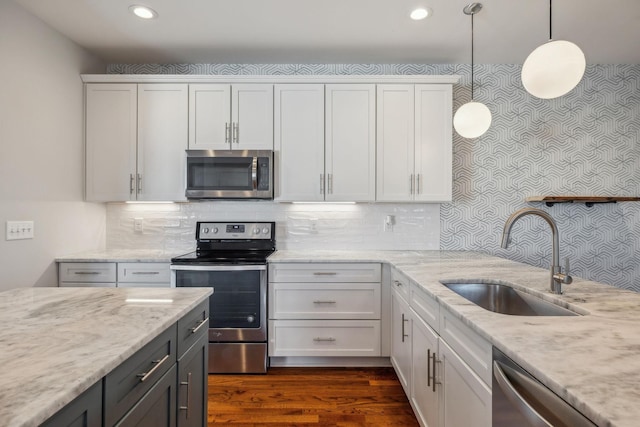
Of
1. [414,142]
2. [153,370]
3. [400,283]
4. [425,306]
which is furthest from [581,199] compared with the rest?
[153,370]

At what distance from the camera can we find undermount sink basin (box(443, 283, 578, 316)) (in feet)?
4.84

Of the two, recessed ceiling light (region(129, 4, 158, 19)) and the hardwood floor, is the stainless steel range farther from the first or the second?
recessed ceiling light (region(129, 4, 158, 19))

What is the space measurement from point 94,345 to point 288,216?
2.22m

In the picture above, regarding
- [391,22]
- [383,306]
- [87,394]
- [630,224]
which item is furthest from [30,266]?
[630,224]

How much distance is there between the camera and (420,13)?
222 cm

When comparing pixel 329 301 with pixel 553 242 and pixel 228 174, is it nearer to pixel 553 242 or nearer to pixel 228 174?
pixel 228 174

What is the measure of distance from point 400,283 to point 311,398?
0.96 m

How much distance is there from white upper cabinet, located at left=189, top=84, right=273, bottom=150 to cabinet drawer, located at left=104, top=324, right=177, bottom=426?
1.90m

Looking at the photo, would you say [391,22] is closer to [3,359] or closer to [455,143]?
[455,143]

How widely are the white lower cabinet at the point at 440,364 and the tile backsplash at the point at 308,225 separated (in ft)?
2.83

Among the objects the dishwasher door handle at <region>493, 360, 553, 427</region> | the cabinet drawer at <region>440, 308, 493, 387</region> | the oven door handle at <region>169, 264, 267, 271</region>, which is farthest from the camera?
the oven door handle at <region>169, 264, 267, 271</region>

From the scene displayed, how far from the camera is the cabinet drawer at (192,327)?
1.18 meters

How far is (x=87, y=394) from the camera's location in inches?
27.5

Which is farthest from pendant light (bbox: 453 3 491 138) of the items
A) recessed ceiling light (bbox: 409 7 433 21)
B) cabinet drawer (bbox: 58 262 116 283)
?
cabinet drawer (bbox: 58 262 116 283)
